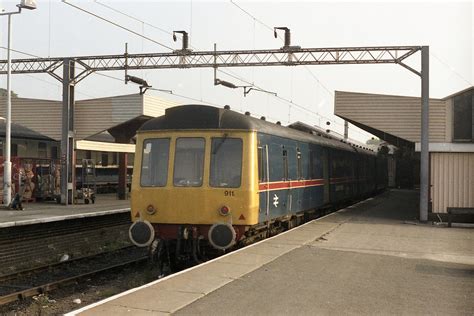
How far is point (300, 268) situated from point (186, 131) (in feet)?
11.5

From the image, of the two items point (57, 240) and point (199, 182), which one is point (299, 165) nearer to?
point (199, 182)

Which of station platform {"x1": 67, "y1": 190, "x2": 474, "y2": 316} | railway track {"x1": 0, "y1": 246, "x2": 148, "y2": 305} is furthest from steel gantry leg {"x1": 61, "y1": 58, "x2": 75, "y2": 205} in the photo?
station platform {"x1": 67, "y1": 190, "x2": 474, "y2": 316}

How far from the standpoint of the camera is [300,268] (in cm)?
890

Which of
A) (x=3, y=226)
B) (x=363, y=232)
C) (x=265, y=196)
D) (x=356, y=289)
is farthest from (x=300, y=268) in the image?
(x=3, y=226)

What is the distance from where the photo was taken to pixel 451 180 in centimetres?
1812

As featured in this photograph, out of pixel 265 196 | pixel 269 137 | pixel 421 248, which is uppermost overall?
pixel 269 137

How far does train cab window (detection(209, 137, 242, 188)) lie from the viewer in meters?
10.3

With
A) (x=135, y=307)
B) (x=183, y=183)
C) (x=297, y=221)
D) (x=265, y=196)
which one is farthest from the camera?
(x=297, y=221)

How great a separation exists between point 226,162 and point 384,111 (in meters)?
10.9

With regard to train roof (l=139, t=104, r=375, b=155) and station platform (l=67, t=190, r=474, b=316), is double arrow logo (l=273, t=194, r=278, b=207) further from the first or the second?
train roof (l=139, t=104, r=375, b=155)

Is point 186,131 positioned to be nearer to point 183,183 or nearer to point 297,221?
point 183,183

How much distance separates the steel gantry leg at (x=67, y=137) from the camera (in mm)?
24922

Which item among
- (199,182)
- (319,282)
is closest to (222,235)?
(199,182)

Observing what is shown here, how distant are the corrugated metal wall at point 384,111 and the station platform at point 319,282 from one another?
724 cm
